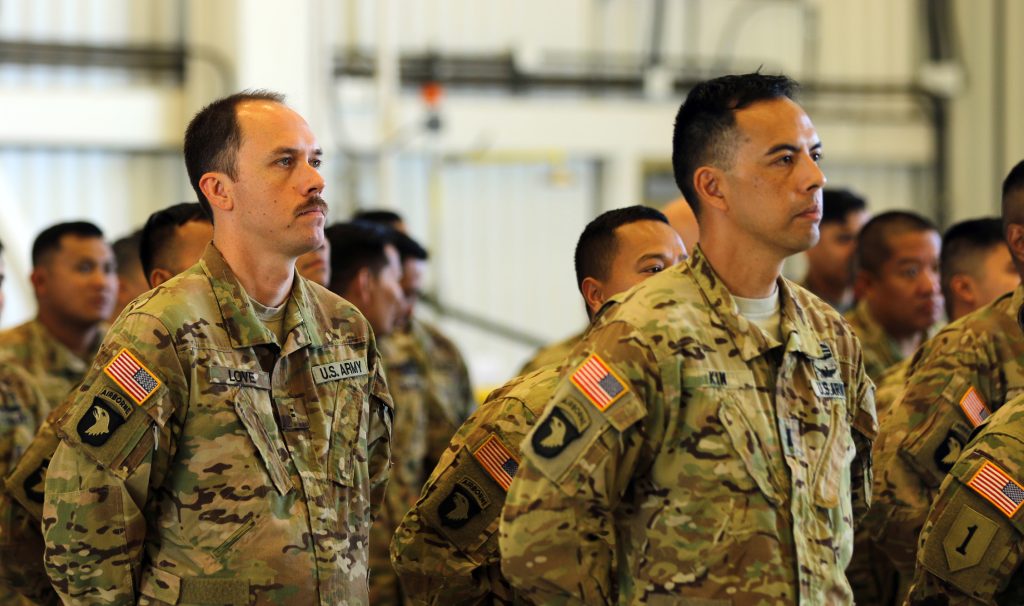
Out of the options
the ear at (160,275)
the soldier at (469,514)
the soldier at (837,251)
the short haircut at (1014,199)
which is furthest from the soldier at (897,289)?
the ear at (160,275)

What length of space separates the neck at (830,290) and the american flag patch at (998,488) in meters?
3.07

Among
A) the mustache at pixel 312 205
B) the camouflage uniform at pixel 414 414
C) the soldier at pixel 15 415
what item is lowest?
the camouflage uniform at pixel 414 414

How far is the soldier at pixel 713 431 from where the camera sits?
2148 mm

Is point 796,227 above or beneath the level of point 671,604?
above

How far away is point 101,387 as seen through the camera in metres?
2.42

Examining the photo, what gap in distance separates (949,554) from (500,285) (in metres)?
7.41

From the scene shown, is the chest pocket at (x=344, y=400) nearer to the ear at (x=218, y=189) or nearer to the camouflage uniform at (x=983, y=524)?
the ear at (x=218, y=189)

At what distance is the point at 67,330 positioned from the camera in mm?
4668

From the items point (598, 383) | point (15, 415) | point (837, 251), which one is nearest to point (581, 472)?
point (598, 383)

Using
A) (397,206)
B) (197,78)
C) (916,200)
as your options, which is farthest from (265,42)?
(916,200)

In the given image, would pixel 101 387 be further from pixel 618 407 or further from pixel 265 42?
pixel 265 42

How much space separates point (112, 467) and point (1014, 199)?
2050mm

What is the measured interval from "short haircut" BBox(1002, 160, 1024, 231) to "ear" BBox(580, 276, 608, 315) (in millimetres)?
940

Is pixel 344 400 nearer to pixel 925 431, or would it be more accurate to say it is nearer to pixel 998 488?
pixel 998 488
